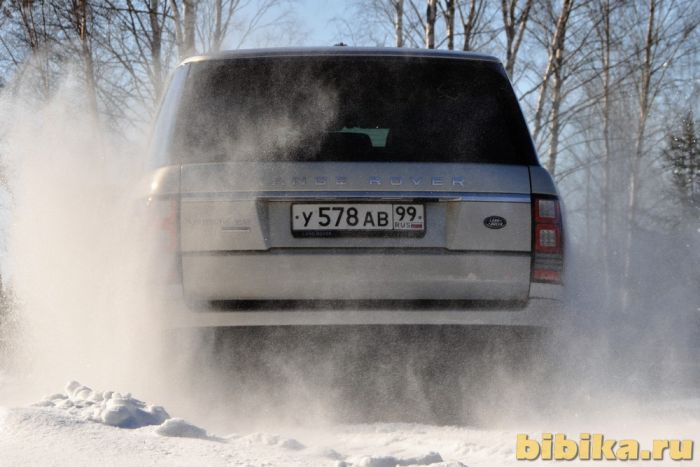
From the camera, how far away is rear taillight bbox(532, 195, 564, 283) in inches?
145

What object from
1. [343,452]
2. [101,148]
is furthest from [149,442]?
[101,148]

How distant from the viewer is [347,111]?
3924 millimetres

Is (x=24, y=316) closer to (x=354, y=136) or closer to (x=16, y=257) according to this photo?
(x=16, y=257)

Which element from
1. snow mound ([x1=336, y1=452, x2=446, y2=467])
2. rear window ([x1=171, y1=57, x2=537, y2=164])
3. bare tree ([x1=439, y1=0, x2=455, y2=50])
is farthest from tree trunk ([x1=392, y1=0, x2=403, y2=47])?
snow mound ([x1=336, y1=452, x2=446, y2=467])

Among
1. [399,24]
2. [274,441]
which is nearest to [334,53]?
[274,441]

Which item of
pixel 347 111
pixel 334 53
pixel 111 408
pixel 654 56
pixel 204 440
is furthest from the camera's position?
pixel 654 56

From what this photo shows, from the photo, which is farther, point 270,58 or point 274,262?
point 270,58

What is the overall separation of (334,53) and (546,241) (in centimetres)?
130

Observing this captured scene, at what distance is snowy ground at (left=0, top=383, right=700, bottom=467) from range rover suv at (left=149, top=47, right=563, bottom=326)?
488 mm

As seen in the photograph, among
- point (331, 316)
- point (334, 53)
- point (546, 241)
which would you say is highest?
point (334, 53)

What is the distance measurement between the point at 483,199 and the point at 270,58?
46.8 inches

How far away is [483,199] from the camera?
12.1ft

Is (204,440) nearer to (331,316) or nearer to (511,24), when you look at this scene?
(331,316)

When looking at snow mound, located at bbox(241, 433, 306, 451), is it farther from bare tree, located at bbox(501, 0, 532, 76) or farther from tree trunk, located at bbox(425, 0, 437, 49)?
bare tree, located at bbox(501, 0, 532, 76)
